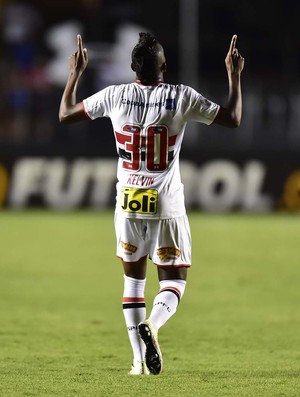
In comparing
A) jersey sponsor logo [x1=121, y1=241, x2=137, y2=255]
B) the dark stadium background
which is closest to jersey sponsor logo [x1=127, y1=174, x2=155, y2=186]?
jersey sponsor logo [x1=121, y1=241, x2=137, y2=255]

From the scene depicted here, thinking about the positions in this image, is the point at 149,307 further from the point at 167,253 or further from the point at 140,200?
the point at 140,200

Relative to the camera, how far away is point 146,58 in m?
7.02

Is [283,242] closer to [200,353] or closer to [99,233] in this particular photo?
[99,233]

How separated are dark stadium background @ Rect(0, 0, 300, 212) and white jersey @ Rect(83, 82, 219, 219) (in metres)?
15.0

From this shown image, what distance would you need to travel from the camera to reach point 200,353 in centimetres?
852

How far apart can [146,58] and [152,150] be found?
1.87 feet

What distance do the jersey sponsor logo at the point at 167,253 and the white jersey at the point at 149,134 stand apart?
20 centimetres

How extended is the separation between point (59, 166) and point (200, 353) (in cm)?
1436

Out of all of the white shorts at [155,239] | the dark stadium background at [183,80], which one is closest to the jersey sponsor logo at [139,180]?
the white shorts at [155,239]

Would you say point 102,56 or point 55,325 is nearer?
point 55,325

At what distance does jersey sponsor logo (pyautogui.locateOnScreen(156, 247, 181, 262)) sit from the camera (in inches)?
282

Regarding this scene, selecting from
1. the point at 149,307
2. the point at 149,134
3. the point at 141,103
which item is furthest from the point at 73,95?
the point at 149,307

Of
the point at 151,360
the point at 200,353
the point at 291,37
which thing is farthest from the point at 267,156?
the point at 151,360

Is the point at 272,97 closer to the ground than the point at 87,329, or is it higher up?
higher up
